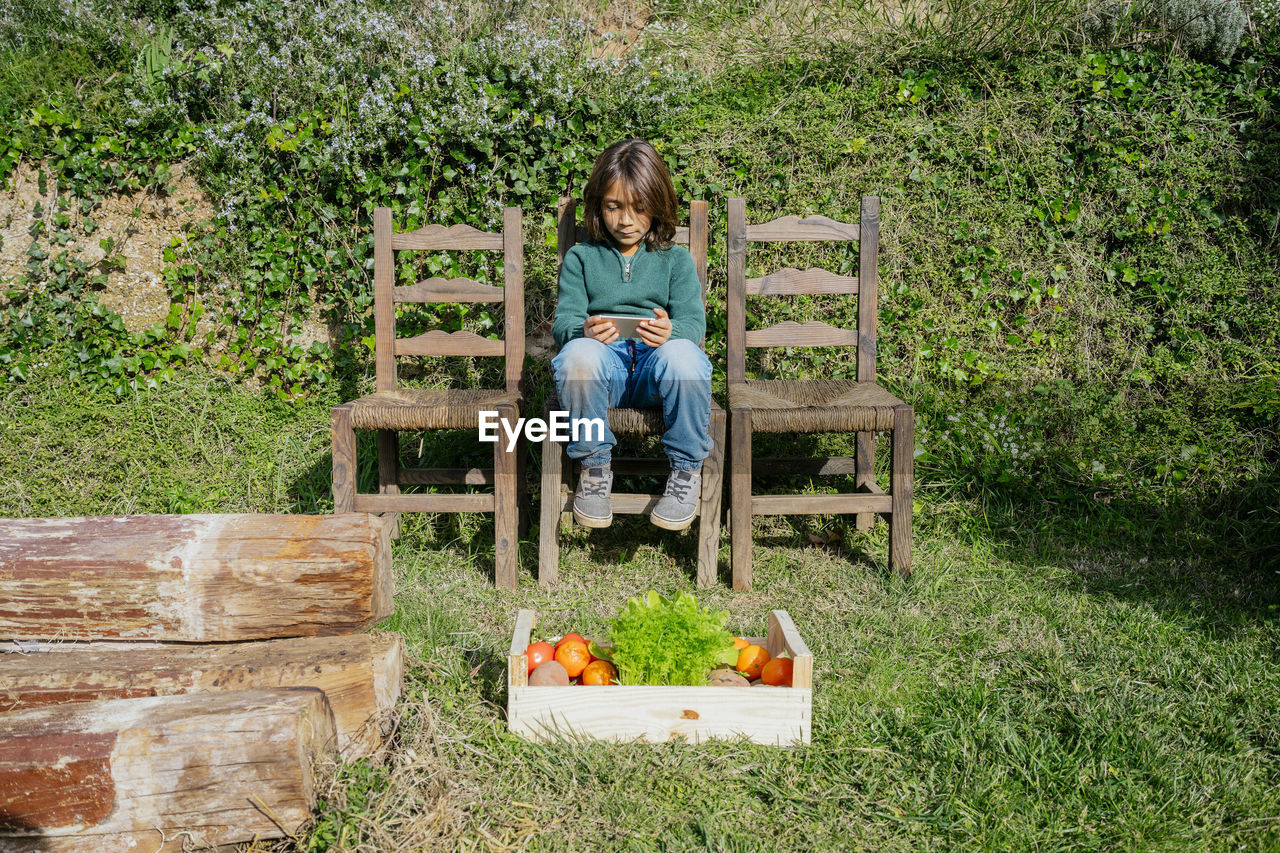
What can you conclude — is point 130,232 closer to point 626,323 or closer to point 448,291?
point 448,291

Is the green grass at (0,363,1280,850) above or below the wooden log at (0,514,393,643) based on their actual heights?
below

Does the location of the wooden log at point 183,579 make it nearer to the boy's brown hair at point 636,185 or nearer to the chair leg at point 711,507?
the chair leg at point 711,507

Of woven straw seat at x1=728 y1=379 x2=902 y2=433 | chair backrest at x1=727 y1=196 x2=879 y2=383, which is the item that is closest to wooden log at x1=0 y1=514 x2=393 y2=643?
woven straw seat at x1=728 y1=379 x2=902 y2=433

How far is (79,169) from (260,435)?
5.53 feet

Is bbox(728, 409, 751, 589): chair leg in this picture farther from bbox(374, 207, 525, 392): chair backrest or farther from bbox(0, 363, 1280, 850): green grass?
bbox(374, 207, 525, 392): chair backrest

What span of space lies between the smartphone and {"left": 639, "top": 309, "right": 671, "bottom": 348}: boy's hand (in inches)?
5.8

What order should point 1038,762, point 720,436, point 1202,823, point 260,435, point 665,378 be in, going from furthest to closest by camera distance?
point 260,435, point 720,436, point 665,378, point 1038,762, point 1202,823

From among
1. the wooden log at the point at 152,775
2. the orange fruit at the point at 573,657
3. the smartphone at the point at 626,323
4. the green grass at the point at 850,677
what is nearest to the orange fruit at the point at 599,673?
the orange fruit at the point at 573,657

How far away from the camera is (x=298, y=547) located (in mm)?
2203

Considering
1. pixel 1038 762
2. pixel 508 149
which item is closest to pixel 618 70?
pixel 508 149

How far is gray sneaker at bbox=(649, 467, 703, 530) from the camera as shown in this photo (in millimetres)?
3014

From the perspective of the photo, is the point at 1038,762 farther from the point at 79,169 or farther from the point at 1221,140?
the point at 79,169

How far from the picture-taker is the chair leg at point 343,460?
3.11 meters

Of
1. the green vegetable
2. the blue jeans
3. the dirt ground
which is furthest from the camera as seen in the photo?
the dirt ground
